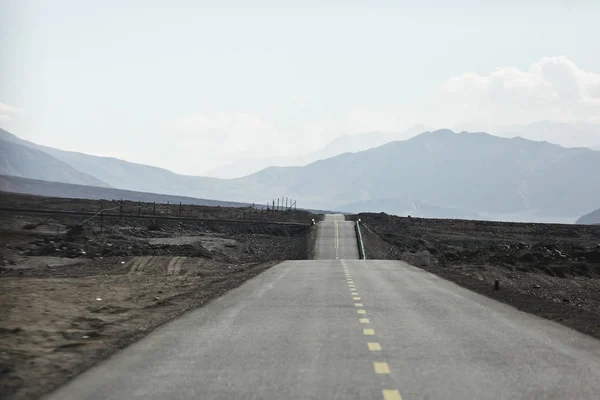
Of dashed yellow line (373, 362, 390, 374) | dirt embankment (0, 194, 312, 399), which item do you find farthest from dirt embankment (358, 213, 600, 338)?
dirt embankment (0, 194, 312, 399)

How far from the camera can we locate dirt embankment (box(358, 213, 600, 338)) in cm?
2347

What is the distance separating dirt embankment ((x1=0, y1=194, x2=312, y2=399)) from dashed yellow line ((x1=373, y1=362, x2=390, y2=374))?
4.23 metres

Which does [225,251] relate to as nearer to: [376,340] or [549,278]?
[549,278]

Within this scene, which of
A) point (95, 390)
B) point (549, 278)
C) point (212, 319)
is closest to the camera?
point (95, 390)

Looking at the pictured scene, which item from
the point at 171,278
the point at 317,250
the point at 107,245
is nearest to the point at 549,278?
the point at 317,250

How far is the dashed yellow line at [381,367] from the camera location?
10773 mm

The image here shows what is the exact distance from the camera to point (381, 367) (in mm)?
11094

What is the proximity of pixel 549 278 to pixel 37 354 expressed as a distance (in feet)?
126

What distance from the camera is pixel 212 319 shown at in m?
17.0

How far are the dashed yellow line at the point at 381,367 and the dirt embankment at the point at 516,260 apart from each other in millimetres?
6002

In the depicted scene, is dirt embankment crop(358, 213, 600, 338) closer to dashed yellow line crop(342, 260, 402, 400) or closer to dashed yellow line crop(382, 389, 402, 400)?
dashed yellow line crop(342, 260, 402, 400)

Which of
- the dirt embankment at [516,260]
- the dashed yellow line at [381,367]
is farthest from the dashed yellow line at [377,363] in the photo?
the dirt embankment at [516,260]

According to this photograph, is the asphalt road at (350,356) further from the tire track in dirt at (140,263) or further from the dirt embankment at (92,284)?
the tire track in dirt at (140,263)

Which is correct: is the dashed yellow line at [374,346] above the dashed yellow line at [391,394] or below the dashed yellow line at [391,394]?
below
